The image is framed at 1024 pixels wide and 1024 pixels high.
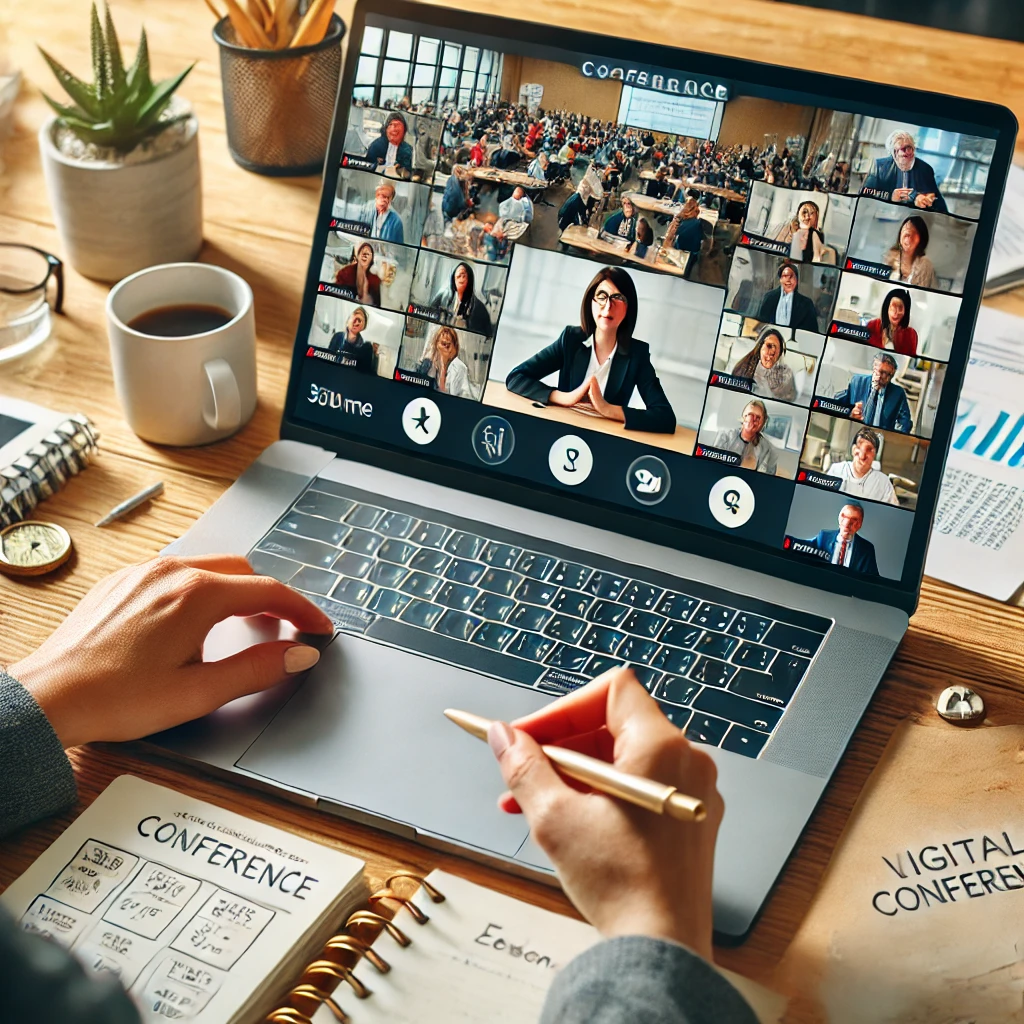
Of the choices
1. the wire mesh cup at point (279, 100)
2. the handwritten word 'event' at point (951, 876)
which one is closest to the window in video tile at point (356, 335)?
the wire mesh cup at point (279, 100)

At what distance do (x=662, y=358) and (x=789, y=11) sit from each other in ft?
3.02

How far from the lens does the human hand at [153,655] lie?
0.75 metres

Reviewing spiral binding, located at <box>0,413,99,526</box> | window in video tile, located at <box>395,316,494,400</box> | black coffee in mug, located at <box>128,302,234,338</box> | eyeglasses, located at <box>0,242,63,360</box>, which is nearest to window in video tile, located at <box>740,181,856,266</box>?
window in video tile, located at <box>395,316,494,400</box>

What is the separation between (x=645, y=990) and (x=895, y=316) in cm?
49

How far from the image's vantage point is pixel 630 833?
59 cm

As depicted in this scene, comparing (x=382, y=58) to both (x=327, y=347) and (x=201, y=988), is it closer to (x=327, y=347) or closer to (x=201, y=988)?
(x=327, y=347)

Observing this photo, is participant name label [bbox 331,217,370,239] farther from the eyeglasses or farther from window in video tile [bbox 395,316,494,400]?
the eyeglasses

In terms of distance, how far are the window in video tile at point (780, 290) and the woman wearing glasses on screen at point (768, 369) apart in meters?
0.01

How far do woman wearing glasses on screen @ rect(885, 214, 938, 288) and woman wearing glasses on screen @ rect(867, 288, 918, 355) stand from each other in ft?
0.03

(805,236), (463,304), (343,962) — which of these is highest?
(805,236)

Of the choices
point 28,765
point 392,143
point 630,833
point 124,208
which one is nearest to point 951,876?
point 630,833

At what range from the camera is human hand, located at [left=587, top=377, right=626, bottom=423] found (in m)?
0.90

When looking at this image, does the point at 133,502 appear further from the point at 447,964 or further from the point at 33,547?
the point at 447,964

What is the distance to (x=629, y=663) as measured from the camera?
82 centimetres
